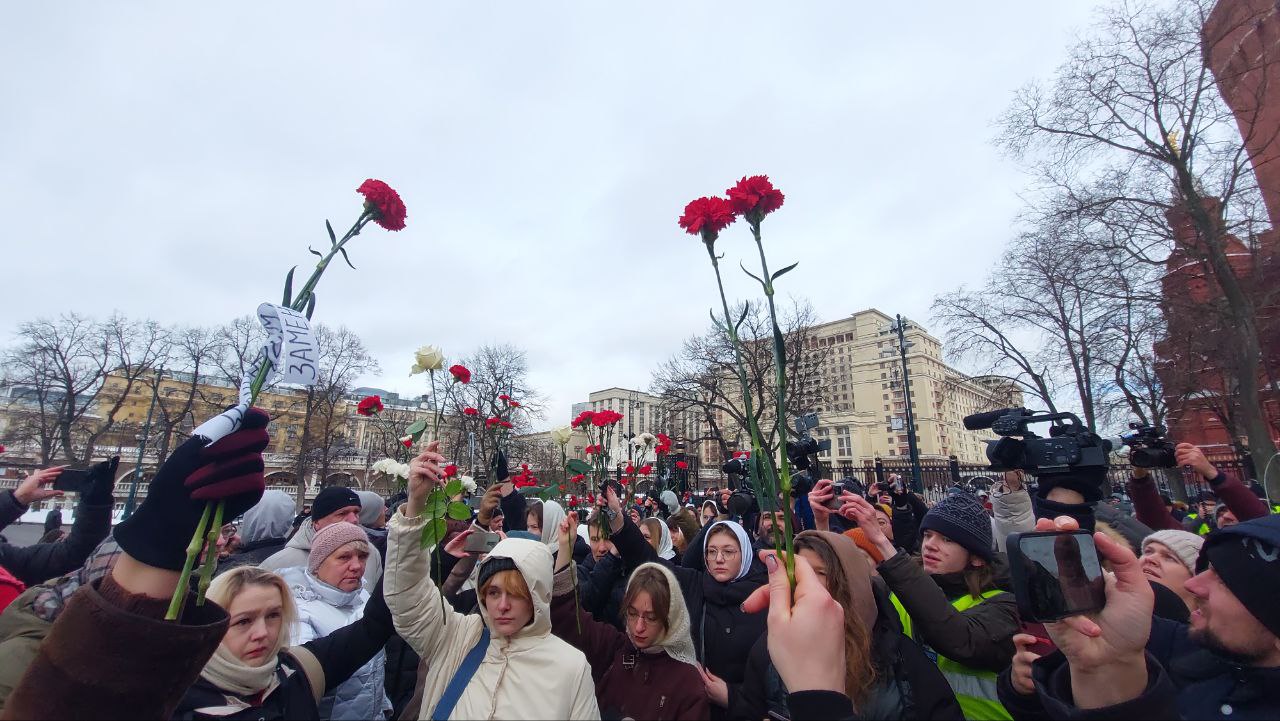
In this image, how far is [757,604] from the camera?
149 cm

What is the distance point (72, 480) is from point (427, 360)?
8.00 ft

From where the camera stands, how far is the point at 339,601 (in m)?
3.20

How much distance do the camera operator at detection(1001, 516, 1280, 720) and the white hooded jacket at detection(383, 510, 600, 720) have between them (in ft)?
5.96

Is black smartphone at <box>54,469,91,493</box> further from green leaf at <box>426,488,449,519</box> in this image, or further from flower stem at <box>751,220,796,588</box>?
flower stem at <box>751,220,796,588</box>

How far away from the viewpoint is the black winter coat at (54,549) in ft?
11.0

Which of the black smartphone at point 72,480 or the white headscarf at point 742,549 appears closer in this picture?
the black smartphone at point 72,480

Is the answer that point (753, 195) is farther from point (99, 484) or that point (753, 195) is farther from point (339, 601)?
point (99, 484)

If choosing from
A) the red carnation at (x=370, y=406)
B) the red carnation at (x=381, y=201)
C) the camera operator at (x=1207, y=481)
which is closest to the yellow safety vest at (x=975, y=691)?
the camera operator at (x=1207, y=481)

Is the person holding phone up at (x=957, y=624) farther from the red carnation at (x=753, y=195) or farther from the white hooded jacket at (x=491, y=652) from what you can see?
the white hooded jacket at (x=491, y=652)

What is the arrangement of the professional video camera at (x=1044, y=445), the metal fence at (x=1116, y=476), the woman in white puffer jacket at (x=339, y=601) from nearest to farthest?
the woman in white puffer jacket at (x=339, y=601) → the professional video camera at (x=1044, y=445) → the metal fence at (x=1116, y=476)

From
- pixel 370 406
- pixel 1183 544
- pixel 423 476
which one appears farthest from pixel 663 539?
pixel 1183 544

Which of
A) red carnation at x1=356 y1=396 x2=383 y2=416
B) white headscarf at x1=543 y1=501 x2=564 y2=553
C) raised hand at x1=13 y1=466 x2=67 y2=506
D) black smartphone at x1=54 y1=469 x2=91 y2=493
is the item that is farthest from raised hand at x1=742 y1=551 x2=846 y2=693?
raised hand at x1=13 y1=466 x2=67 y2=506

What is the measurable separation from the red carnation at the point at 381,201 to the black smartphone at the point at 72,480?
3.06 m

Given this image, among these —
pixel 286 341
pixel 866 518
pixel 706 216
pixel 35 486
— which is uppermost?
pixel 706 216
